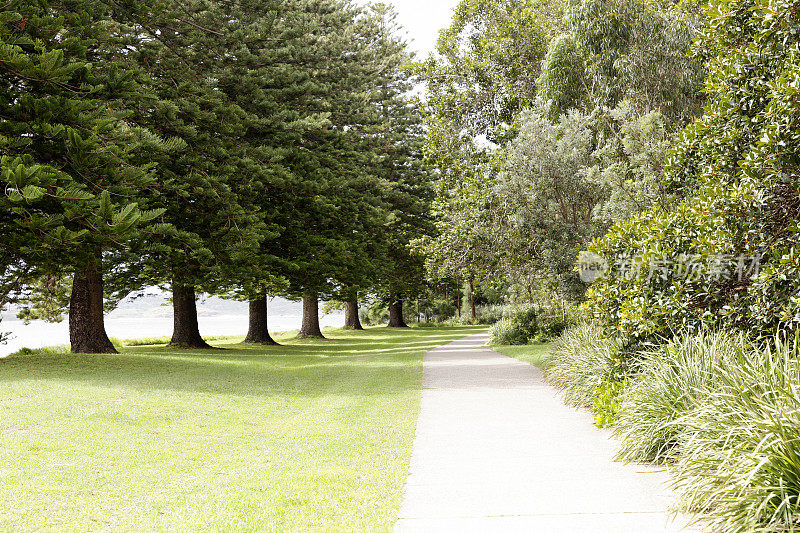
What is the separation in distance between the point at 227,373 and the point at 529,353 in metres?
8.69

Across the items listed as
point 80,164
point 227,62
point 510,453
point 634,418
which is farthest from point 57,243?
point 634,418

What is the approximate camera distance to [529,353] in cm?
1812

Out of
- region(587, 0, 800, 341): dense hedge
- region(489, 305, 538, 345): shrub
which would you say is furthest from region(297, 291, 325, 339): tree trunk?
region(587, 0, 800, 341): dense hedge

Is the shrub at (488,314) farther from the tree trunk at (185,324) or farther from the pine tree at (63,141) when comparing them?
the pine tree at (63,141)

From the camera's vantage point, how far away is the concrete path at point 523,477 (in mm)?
4348

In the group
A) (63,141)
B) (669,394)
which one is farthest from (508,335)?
(669,394)

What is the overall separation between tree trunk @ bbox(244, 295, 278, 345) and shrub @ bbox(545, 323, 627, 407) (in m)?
17.3

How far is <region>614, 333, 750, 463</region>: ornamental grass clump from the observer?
5.91 meters

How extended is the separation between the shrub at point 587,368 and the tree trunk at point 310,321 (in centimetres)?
2102

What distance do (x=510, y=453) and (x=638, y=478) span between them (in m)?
1.38

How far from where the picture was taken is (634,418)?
6465mm

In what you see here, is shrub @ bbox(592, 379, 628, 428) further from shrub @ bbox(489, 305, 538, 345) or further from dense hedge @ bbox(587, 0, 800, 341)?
shrub @ bbox(489, 305, 538, 345)

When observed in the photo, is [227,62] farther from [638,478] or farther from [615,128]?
[638,478]

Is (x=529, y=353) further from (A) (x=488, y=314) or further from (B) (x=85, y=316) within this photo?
(A) (x=488, y=314)
